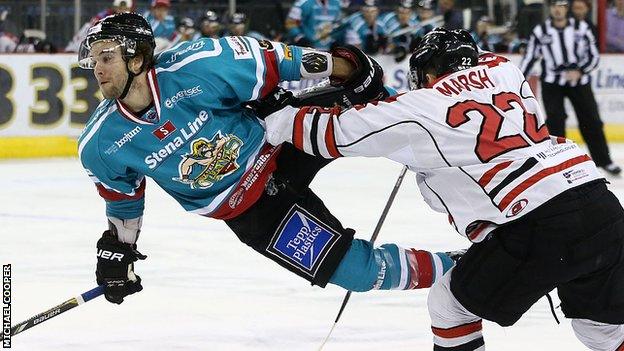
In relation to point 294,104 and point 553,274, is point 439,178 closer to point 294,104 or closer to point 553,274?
point 553,274

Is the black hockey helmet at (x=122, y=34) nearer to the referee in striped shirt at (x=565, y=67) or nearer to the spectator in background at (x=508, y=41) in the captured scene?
the referee in striped shirt at (x=565, y=67)

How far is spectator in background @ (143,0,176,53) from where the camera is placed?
9930mm

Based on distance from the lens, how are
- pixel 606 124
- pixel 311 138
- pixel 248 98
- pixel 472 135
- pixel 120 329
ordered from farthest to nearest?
1. pixel 606 124
2. pixel 120 329
3. pixel 248 98
4. pixel 311 138
5. pixel 472 135

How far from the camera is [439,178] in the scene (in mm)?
2842

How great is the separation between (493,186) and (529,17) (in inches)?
335

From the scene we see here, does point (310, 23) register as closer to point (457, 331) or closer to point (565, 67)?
point (565, 67)

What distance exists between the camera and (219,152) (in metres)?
3.23

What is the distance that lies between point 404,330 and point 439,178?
1139 mm

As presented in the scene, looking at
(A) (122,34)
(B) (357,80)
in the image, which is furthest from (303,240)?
(A) (122,34)

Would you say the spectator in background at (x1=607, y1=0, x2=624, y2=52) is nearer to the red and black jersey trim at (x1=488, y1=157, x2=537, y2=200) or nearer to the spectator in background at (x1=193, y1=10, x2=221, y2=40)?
the spectator in background at (x1=193, y1=10, x2=221, y2=40)

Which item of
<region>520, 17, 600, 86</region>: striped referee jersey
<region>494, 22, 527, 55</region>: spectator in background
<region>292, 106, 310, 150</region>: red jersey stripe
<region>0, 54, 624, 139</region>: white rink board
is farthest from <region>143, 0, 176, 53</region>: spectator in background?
<region>292, 106, 310, 150</region>: red jersey stripe

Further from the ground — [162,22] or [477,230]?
[477,230]

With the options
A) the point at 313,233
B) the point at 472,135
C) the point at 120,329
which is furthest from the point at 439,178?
the point at 120,329

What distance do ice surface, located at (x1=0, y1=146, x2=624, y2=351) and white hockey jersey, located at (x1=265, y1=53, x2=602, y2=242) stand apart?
946 millimetres
